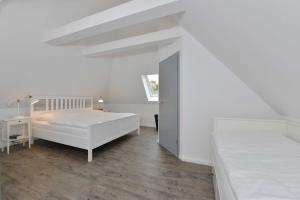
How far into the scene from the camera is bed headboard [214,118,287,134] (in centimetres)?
194

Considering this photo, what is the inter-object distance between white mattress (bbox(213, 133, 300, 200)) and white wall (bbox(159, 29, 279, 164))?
26.9 inches

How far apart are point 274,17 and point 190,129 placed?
1.88 m

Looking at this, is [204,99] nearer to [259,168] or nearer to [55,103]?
[259,168]

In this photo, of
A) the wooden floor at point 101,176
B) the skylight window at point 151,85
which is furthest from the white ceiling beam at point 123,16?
the skylight window at point 151,85

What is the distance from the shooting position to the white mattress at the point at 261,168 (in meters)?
0.73

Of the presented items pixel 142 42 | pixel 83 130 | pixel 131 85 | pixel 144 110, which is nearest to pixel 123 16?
pixel 142 42

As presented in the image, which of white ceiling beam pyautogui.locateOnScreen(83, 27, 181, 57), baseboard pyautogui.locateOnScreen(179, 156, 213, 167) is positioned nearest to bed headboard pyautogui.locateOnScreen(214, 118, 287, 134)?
baseboard pyautogui.locateOnScreen(179, 156, 213, 167)

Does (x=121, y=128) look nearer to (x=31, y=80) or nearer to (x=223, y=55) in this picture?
(x=31, y=80)

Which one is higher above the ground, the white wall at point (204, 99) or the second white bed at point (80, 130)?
the white wall at point (204, 99)

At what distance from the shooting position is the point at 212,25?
171cm

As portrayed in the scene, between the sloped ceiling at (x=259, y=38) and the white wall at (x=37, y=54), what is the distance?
84.1 inches

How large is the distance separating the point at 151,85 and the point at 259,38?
4109 mm

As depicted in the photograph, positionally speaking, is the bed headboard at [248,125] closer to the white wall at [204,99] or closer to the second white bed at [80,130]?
the white wall at [204,99]

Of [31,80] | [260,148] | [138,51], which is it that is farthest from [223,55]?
[31,80]
